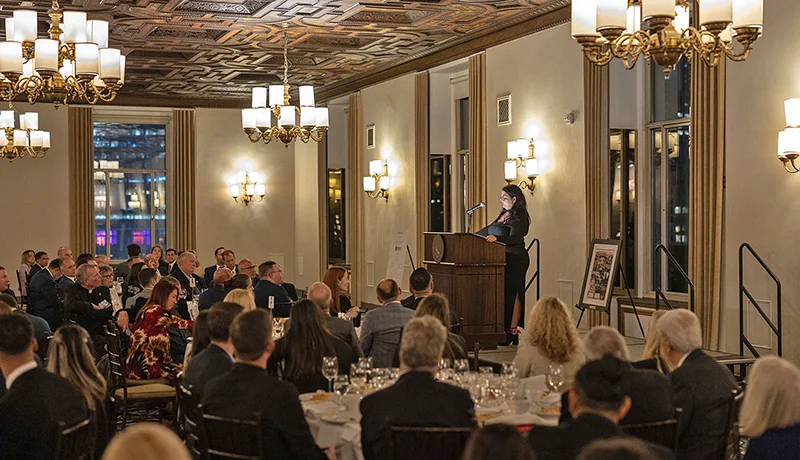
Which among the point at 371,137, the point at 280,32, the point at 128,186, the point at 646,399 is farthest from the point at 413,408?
the point at 128,186

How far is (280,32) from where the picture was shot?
14.7m

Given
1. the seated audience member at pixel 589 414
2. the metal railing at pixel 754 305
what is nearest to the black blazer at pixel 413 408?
the seated audience member at pixel 589 414

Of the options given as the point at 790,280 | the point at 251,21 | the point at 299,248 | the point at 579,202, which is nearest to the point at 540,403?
the point at 790,280

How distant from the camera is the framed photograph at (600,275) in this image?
11.3 metres

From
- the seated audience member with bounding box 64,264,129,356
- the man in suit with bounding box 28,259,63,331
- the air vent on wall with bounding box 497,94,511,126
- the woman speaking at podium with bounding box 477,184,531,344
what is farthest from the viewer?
the air vent on wall with bounding box 497,94,511,126

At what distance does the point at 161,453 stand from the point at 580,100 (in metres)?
11.2

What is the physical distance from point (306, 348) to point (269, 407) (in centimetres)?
174

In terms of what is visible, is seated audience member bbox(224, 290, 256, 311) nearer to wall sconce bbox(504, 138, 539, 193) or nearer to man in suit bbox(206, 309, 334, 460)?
man in suit bbox(206, 309, 334, 460)

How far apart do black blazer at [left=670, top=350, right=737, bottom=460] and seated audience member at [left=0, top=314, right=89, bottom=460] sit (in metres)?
2.92

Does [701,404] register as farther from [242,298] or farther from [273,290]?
[273,290]

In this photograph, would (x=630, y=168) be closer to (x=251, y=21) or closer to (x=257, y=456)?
(x=251, y=21)

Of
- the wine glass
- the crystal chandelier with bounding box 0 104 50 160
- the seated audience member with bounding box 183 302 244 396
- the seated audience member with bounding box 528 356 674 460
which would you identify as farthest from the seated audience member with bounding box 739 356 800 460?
the crystal chandelier with bounding box 0 104 50 160

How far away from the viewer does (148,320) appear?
862 centimetres

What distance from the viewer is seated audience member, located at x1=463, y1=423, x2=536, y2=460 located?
2.52 metres
